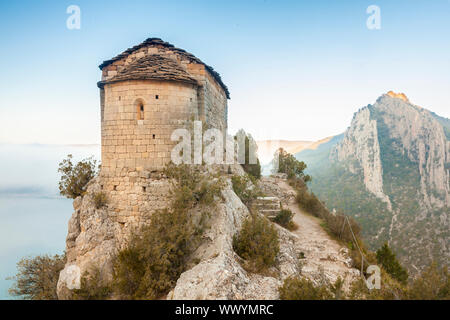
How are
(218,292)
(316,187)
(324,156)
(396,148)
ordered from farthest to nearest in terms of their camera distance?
(324,156)
(396,148)
(316,187)
(218,292)

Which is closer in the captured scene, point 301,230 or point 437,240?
point 301,230

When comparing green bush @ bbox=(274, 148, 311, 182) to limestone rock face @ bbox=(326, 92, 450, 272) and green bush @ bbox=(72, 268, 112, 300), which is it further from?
green bush @ bbox=(72, 268, 112, 300)

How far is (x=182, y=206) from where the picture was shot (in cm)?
675

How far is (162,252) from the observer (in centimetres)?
571

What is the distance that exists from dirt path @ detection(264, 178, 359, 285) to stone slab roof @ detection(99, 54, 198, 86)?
293 inches

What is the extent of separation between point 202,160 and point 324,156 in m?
→ 52.3

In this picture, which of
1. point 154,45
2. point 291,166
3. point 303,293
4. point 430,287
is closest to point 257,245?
point 303,293

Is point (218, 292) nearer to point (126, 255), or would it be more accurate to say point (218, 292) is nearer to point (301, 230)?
Result: point (126, 255)

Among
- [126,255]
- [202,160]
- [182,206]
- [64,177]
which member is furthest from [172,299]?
[64,177]

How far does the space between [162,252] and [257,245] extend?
8.05ft

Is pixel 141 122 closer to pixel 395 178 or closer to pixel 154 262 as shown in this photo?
pixel 154 262

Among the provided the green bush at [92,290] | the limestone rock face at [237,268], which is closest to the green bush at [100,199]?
the green bush at [92,290]

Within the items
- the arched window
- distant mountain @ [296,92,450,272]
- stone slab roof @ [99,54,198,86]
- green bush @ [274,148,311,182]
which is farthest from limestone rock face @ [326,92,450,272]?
the arched window

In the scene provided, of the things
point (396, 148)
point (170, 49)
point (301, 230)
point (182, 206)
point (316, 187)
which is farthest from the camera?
point (396, 148)
